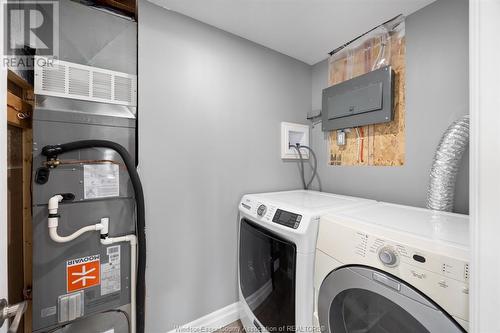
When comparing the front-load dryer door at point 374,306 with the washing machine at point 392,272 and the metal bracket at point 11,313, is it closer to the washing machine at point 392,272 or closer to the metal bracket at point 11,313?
the washing machine at point 392,272

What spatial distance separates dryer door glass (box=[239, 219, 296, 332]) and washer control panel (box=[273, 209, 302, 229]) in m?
0.09

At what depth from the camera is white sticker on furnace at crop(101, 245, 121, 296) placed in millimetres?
1140

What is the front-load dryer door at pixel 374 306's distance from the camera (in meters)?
0.63

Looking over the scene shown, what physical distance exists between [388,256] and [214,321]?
1304mm

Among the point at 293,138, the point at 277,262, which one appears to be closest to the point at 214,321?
the point at 277,262

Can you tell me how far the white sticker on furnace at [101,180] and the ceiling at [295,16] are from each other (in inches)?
40.6

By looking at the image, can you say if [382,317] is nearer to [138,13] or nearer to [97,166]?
[97,166]

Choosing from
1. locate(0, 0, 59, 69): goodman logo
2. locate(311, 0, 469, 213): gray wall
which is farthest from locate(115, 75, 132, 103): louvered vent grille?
locate(311, 0, 469, 213): gray wall

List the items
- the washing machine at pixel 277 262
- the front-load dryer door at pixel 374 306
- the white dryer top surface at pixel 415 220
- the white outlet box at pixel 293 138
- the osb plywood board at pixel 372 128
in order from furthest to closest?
the white outlet box at pixel 293 138, the osb plywood board at pixel 372 128, the washing machine at pixel 277 262, the white dryer top surface at pixel 415 220, the front-load dryer door at pixel 374 306

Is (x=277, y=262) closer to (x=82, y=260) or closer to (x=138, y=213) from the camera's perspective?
(x=138, y=213)

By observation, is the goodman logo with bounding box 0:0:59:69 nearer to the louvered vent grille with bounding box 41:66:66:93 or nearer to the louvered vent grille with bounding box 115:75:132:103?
the louvered vent grille with bounding box 41:66:66:93

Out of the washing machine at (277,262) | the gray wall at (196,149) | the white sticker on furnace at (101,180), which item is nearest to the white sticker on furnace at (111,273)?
the gray wall at (196,149)

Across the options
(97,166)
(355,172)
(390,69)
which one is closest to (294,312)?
(355,172)
